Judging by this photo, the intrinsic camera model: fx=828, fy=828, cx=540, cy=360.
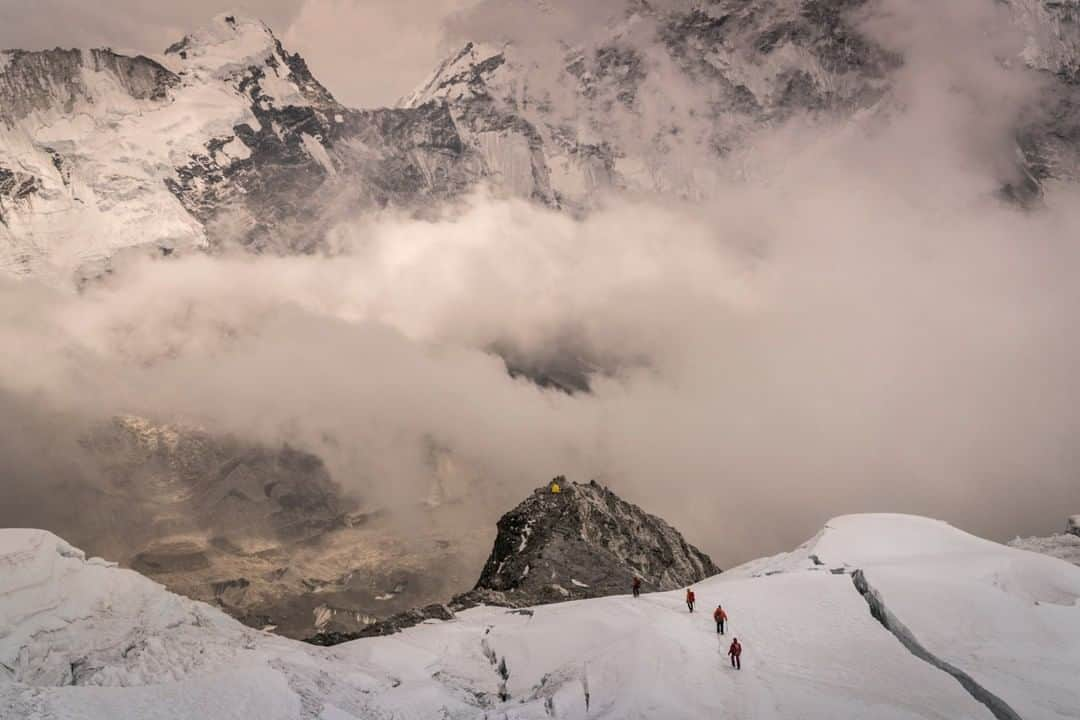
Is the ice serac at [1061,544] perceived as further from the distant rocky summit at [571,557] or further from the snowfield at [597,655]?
the distant rocky summit at [571,557]

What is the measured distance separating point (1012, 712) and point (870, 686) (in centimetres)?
633

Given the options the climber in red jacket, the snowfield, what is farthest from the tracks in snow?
the climber in red jacket

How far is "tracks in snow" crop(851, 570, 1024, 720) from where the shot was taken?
39.0m

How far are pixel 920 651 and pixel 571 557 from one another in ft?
153

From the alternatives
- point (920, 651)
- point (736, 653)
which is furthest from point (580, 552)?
point (920, 651)

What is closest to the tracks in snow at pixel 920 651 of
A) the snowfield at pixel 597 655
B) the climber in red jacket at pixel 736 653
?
the snowfield at pixel 597 655

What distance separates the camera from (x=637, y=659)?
4644 cm

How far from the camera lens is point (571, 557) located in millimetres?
89875

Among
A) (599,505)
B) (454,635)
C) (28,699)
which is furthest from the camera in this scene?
(599,505)

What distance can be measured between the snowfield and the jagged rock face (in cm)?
1844

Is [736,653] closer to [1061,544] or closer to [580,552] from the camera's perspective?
[580,552]

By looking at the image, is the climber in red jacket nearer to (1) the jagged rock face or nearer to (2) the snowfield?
(2) the snowfield

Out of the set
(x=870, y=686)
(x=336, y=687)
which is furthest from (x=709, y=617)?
(x=336, y=687)

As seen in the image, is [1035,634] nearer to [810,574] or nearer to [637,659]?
[810,574]
